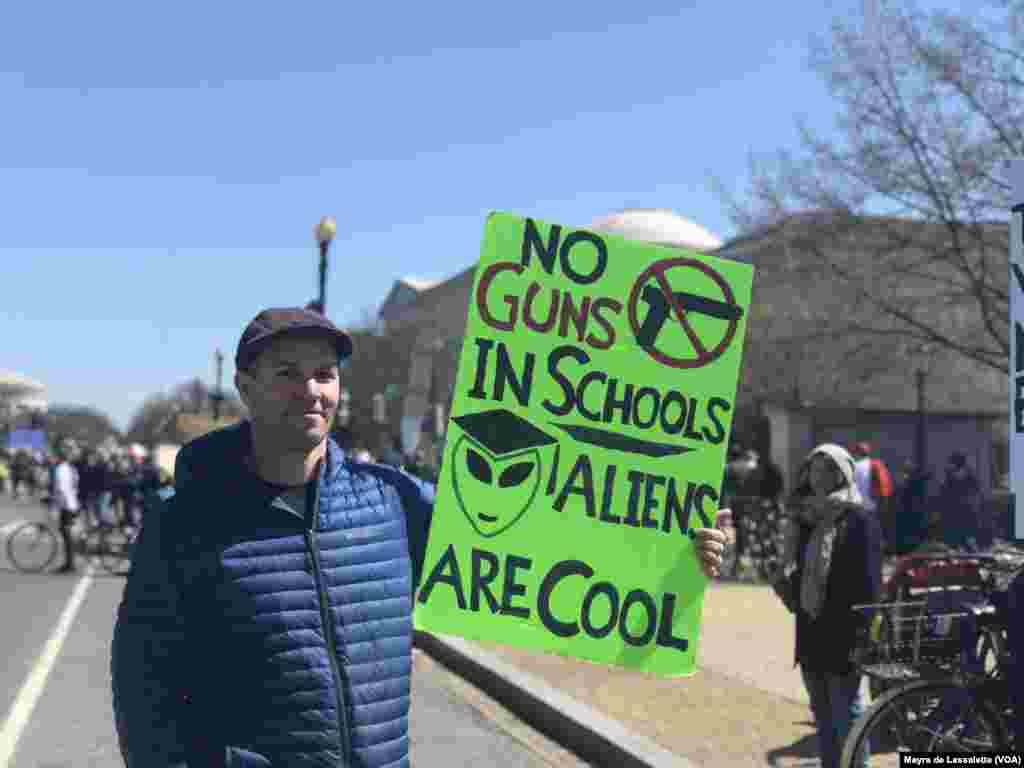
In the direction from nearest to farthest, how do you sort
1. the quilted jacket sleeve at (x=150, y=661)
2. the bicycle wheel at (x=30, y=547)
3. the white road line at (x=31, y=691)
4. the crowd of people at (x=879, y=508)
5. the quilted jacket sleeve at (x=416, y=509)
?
the quilted jacket sleeve at (x=150, y=661) < the quilted jacket sleeve at (x=416, y=509) < the white road line at (x=31, y=691) < the crowd of people at (x=879, y=508) < the bicycle wheel at (x=30, y=547)

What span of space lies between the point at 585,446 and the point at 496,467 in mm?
246

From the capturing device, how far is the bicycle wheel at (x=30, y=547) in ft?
57.2

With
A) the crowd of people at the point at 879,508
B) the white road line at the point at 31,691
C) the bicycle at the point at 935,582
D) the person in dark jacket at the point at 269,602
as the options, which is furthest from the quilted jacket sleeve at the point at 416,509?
the crowd of people at the point at 879,508

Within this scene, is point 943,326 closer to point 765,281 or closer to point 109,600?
point 765,281

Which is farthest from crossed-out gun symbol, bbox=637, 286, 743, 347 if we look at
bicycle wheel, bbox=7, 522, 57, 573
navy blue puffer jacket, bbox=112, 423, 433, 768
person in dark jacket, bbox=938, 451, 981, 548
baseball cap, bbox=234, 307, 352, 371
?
bicycle wheel, bbox=7, 522, 57, 573

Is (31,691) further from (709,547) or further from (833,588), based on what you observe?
(709,547)

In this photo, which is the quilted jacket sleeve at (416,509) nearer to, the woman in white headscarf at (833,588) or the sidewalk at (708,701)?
the woman in white headscarf at (833,588)

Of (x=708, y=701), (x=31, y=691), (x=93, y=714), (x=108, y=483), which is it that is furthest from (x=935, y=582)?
(x=108, y=483)

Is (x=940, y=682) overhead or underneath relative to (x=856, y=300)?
underneath

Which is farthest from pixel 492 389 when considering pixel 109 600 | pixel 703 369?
pixel 109 600

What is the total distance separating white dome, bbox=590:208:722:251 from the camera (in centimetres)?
7838

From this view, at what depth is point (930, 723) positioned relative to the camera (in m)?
5.01

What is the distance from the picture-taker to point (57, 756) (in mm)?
6820

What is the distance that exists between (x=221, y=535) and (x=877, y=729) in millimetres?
3379
